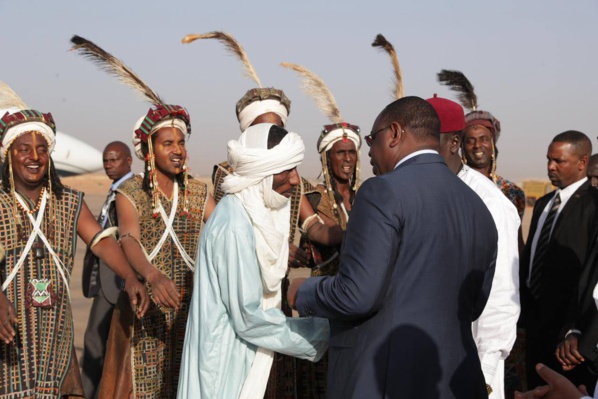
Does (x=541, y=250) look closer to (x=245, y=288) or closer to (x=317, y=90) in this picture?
(x=317, y=90)

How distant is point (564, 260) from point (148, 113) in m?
3.50

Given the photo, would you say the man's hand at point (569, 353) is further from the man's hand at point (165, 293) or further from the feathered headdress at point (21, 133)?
the feathered headdress at point (21, 133)

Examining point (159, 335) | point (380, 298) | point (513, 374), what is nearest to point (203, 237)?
point (380, 298)

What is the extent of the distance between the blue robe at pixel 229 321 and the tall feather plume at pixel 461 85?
4.17 m

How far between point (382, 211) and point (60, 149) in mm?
51990

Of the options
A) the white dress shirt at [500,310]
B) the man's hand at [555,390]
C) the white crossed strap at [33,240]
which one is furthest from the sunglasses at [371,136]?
the white crossed strap at [33,240]

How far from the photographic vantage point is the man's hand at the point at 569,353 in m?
4.82

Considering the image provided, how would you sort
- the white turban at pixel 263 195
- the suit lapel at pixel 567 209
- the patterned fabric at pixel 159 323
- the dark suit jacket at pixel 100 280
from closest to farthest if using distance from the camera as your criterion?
the white turban at pixel 263 195
the patterned fabric at pixel 159 323
the suit lapel at pixel 567 209
the dark suit jacket at pixel 100 280

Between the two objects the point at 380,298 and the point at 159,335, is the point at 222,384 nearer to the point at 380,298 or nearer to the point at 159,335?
the point at 380,298

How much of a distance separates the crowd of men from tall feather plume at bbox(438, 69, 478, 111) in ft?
1.65

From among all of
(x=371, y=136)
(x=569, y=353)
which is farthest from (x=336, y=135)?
(x=371, y=136)

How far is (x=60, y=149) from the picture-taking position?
5272 cm

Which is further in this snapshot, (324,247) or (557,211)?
(557,211)

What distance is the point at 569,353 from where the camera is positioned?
486 cm
